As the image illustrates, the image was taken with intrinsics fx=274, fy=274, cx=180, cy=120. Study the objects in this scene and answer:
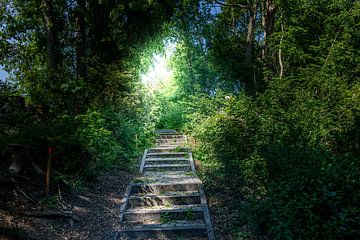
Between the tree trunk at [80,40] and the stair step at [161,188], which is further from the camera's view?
the tree trunk at [80,40]

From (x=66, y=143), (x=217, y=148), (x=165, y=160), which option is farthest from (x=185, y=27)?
(x=66, y=143)

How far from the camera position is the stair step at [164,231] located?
4.70m

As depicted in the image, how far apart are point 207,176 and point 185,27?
9.85 metres

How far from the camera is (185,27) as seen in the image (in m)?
14.5

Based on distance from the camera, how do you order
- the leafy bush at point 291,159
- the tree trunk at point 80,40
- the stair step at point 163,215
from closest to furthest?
the leafy bush at point 291,159
the stair step at point 163,215
the tree trunk at point 80,40

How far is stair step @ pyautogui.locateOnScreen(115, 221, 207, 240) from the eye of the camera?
4.70 meters

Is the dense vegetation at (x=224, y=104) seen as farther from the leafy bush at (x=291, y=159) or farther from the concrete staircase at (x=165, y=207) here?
the concrete staircase at (x=165, y=207)

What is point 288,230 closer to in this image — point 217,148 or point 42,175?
point 217,148

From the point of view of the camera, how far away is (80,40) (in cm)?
1048

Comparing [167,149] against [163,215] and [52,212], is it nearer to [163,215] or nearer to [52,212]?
[163,215]

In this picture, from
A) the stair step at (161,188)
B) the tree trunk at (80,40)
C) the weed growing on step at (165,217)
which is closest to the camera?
the weed growing on step at (165,217)

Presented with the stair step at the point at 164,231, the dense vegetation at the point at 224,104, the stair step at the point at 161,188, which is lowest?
the stair step at the point at 164,231

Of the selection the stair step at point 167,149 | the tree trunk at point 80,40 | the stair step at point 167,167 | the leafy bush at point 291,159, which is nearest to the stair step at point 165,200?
the leafy bush at point 291,159

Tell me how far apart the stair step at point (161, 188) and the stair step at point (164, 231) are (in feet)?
5.09
